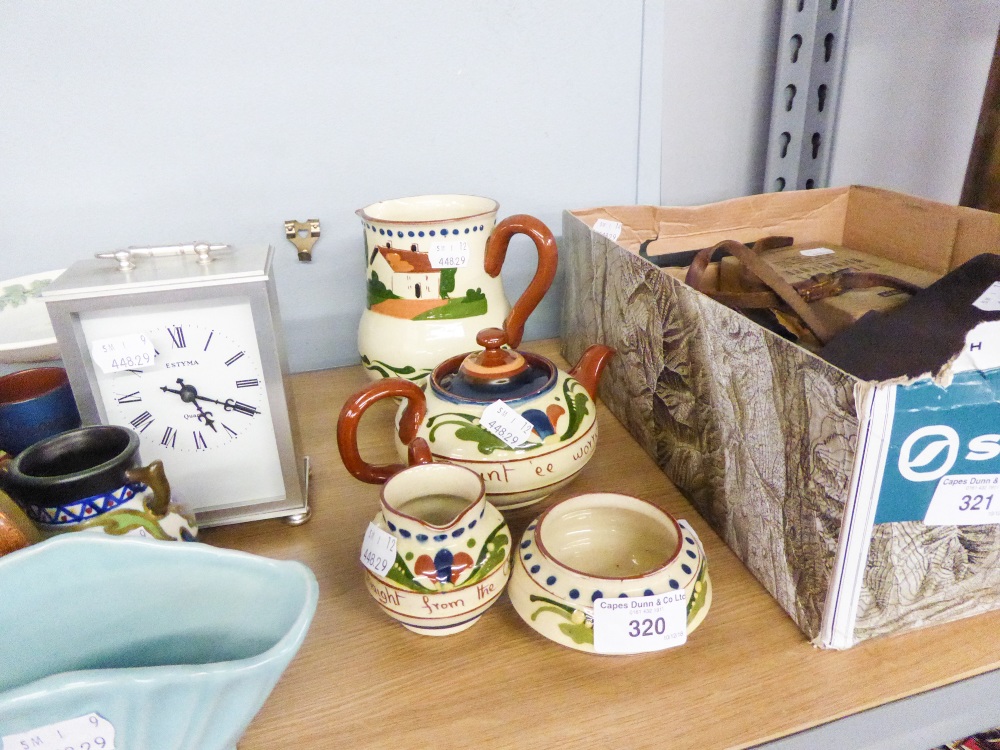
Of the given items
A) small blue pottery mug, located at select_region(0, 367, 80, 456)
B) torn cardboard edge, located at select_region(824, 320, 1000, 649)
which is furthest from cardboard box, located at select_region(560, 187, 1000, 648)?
small blue pottery mug, located at select_region(0, 367, 80, 456)

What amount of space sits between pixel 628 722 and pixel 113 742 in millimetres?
298

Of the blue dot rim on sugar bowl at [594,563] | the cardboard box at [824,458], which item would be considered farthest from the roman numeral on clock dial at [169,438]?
the cardboard box at [824,458]

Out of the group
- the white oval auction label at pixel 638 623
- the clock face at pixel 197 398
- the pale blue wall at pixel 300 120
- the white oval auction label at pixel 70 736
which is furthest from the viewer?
the pale blue wall at pixel 300 120

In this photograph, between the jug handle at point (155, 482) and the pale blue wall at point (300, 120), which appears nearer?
the jug handle at point (155, 482)

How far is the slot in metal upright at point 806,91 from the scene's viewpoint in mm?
941

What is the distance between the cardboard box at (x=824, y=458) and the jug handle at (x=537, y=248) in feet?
0.23

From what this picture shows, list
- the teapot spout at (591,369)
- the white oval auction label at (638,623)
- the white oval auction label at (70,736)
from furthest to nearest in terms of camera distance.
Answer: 1. the teapot spout at (591,369)
2. the white oval auction label at (638,623)
3. the white oval auction label at (70,736)

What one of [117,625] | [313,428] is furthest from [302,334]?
[117,625]

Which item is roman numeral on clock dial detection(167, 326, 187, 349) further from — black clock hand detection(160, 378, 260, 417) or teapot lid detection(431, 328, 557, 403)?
teapot lid detection(431, 328, 557, 403)

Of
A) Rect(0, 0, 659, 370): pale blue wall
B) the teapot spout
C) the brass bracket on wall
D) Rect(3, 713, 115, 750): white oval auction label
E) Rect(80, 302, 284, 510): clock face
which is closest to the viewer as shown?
Rect(3, 713, 115, 750): white oval auction label

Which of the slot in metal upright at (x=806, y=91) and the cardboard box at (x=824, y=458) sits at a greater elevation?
the slot in metal upright at (x=806, y=91)

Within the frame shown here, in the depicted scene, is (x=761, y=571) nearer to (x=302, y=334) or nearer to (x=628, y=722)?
(x=628, y=722)

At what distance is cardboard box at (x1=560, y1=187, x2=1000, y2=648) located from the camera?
41 cm

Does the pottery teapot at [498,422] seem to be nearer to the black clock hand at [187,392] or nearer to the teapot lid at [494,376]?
the teapot lid at [494,376]
